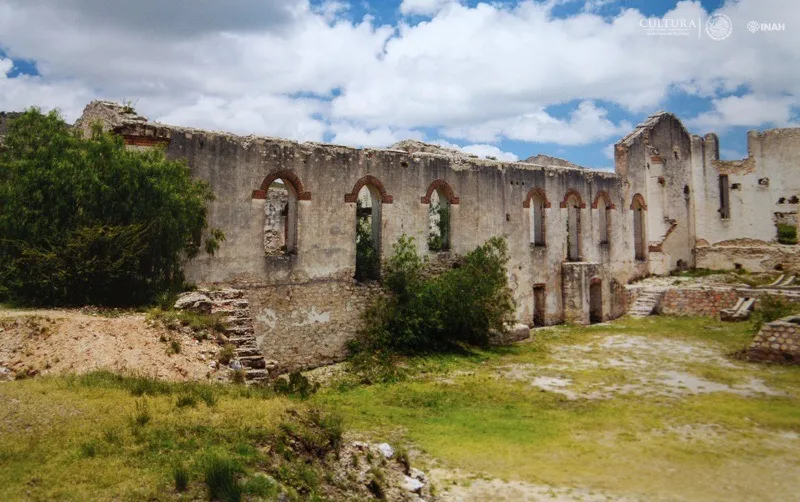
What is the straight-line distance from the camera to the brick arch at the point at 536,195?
1883 centimetres

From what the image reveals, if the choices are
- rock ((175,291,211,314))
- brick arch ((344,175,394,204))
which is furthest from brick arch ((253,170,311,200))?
rock ((175,291,211,314))

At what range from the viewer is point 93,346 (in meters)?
8.65

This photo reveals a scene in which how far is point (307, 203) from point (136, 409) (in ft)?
25.1

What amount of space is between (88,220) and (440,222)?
30.1 ft

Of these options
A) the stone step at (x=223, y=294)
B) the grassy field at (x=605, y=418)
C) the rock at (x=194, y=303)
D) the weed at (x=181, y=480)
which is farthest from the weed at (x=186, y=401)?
the stone step at (x=223, y=294)

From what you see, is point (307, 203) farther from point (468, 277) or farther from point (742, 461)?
point (742, 461)

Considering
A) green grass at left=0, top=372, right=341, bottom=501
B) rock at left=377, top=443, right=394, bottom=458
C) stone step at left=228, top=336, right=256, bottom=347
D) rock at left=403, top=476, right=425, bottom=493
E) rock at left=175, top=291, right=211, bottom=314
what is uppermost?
rock at left=175, top=291, right=211, bottom=314

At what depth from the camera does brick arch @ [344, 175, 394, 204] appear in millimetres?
A: 14328

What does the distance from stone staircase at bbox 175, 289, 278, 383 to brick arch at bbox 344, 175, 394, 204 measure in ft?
12.0

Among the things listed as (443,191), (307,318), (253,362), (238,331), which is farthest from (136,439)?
(443,191)

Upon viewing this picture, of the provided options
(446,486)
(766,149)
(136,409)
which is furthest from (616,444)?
(766,149)

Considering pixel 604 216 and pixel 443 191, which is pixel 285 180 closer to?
pixel 443 191

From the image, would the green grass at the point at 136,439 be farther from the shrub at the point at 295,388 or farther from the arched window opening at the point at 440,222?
the arched window opening at the point at 440,222

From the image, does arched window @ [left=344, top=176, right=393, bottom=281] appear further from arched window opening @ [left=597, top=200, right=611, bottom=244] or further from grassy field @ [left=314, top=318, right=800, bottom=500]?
arched window opening @ [left=597, top=200, right=611, bottom=244]
